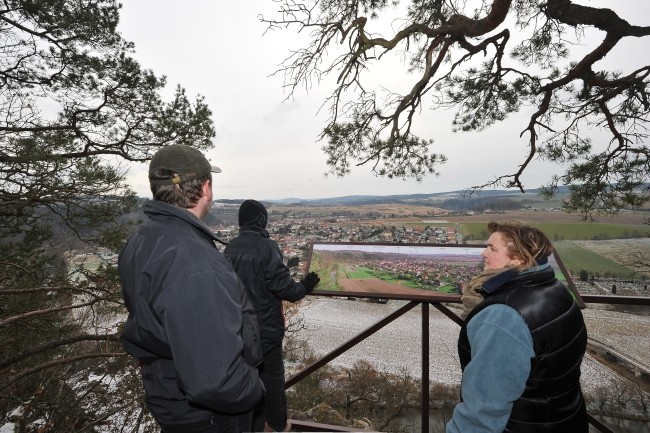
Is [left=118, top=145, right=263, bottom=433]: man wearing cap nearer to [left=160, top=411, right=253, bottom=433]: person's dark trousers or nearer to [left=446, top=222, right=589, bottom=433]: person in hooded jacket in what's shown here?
[left=160, top=411, right=253, bottom=433]: person's dark trousers

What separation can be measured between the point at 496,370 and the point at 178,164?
121 centimetres

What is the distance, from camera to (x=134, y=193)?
14.2 feet

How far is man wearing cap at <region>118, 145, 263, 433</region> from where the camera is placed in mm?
826

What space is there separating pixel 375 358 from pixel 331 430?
27.2 meters

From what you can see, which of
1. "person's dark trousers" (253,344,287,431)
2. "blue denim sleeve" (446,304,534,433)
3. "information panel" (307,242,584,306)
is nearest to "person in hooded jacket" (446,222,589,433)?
"blue denim sleeve" (446,304,534,433)

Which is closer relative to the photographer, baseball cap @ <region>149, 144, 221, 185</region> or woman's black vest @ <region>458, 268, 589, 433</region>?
woman's black vest @ <region>458, 268, 589, 433</region>

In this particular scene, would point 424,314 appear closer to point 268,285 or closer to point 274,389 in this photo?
point 268,285

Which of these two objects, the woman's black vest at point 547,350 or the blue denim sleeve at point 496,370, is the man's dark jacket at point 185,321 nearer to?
the blue denim sleeve at point 496,370

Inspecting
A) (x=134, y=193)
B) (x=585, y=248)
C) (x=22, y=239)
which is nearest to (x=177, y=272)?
(x=134, y=193)

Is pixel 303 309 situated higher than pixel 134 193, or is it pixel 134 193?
pixel 134 193

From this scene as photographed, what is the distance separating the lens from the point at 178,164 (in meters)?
1.09

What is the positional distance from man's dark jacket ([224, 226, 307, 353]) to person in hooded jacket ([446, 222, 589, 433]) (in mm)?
1197

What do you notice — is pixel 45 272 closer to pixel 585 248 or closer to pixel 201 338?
pixel 201 338

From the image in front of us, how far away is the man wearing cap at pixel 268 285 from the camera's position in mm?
1968
